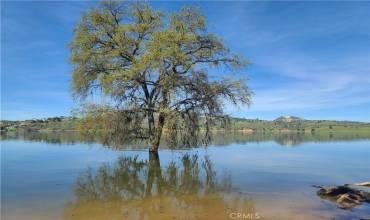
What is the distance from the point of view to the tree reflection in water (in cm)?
869

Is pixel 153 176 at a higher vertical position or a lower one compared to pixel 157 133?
lower

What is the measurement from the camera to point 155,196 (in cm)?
1085

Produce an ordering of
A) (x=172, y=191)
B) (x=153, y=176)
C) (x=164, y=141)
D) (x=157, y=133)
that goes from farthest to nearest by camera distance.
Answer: (x=164, y=141) < (x=157, y=133) < (x=153, y=176) < (x=172, y=191)

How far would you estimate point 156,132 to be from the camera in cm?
2294

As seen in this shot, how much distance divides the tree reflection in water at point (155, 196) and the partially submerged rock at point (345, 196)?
249cm

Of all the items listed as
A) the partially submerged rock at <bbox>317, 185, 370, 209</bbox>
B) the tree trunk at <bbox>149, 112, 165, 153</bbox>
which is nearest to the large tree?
the tree trunk at <bbox>149, 112, 165, 153</bbox>

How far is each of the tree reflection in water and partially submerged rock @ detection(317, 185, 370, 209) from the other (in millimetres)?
2492

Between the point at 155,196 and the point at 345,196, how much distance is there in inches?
219

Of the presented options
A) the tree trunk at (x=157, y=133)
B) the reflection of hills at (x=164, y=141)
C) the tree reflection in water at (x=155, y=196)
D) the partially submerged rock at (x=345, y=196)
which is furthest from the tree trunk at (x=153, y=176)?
the partially submerged rock at (x=345, y=196)

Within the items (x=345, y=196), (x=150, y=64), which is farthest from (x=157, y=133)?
(x=345, y=196)

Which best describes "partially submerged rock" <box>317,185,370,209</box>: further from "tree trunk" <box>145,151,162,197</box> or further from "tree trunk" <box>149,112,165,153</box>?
"tree trunk" <box>149,112,165,153</box>

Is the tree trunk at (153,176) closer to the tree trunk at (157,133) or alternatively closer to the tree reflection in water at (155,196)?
the tree reflection in water at (155,196)

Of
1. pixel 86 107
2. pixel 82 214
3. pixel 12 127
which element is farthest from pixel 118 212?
pixel 12 127

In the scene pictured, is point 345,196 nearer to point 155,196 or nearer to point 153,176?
point 155,196
